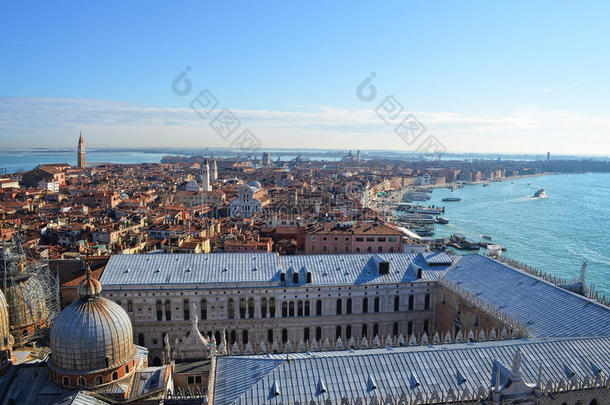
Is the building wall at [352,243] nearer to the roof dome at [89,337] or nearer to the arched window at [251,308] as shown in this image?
the arched window at [251,308]

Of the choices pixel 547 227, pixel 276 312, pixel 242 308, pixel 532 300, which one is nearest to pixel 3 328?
pixel 242 308

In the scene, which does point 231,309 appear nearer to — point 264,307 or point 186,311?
point 264,307

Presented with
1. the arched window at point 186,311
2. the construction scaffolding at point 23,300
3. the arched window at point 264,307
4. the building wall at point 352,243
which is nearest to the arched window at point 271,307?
the arched window at point 264,307

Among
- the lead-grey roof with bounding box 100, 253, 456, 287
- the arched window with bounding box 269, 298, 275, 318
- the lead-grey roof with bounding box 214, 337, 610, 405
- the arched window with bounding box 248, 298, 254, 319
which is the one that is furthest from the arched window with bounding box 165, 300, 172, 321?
the lead-grey roof with bounding box 214, 337, 610, 405

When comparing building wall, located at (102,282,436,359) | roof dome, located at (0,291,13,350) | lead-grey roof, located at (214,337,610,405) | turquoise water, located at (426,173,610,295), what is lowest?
turquoise water, located at (426,173,610,295)

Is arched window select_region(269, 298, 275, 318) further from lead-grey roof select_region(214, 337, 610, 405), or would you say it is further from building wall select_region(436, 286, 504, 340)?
lead-grey roof select_region(214, 337, 610, 405)
